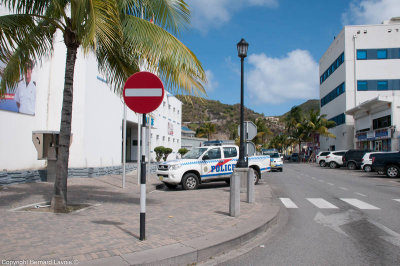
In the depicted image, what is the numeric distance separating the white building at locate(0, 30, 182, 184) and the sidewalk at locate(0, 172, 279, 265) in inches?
204

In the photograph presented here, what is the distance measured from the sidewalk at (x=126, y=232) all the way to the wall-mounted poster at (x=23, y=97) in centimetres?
540

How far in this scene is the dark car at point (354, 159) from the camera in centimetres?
3103

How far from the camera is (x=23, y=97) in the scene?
44.3 feet

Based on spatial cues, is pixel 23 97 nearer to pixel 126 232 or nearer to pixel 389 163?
pixel 126 232

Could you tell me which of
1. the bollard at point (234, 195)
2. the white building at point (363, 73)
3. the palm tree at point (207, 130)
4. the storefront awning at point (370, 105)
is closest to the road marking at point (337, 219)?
the bollard at point (234, 195)

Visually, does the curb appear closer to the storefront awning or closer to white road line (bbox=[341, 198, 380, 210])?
white road line (bbox=[341, 198, 380, 210])

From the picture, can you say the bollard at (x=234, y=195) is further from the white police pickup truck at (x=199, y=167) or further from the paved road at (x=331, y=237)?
the white police pickup truck at (x=199, y=167)

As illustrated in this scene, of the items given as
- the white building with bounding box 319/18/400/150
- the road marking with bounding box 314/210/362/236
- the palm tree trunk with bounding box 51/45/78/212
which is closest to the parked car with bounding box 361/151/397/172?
the white building with bounding box 319/18/400/150

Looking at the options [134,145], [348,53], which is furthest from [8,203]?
[348,53]

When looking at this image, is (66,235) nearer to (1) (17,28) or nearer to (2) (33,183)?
(1) (17,28)

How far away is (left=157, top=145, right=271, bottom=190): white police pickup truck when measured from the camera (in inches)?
520

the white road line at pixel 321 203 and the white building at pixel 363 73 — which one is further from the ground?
the white building at pixel 363 73

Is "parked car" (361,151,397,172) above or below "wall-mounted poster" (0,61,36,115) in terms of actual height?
below

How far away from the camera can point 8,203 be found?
8.26m
